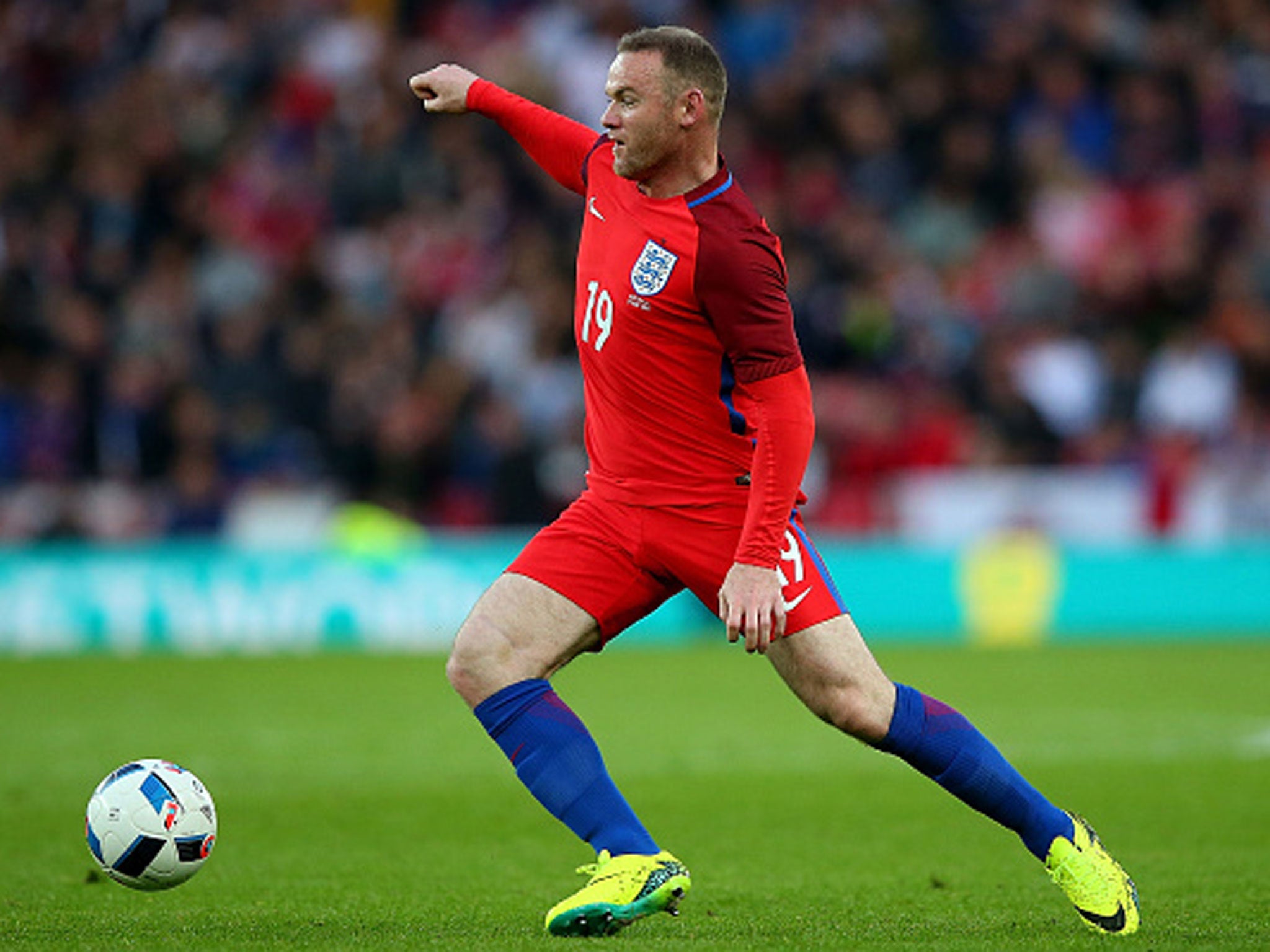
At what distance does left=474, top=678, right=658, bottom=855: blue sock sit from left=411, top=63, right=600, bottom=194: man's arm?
1.56m

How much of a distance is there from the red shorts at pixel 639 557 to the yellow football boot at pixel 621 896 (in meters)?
0.66

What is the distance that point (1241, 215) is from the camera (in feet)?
61.6

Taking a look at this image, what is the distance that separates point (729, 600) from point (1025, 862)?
2.31 metres

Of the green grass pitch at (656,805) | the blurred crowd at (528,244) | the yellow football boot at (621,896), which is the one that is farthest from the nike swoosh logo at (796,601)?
the blurred crowd at (528,244)

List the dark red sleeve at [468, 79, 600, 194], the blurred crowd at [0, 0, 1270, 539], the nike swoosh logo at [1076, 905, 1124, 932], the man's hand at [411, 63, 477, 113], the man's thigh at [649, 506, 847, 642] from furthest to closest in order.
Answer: the blurred crowd at [0, 0, 1270, 539], the man's hand at [411, 63, 477, 113], the dark red sleeve at [468, 79, 600, 194], the man's thigh at [649, 506, 847, 642], the nike swoosh logo at [1076, 905, 1124, 932]

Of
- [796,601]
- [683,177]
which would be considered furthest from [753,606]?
[683,177]

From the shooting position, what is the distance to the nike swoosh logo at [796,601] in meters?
5.50

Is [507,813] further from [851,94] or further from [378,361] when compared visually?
[851,94]

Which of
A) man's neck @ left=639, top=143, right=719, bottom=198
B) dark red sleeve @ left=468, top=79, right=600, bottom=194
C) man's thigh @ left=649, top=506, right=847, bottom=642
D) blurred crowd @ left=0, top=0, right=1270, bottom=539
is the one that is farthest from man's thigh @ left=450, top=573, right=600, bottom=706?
blurred crowd @ left=0, top=0, right=1270, bottom=539

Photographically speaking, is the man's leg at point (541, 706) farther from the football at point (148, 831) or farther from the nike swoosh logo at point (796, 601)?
the football at point (148, 831)

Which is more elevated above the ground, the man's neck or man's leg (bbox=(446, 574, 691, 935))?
the man's neck

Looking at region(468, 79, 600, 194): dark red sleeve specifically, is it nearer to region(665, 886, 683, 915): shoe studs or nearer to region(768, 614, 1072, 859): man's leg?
region(768, 614, 1072, 859): man's leg

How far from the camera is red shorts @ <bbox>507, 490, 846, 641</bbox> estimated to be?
5.66 metres

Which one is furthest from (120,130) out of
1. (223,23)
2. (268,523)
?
(268,523)
